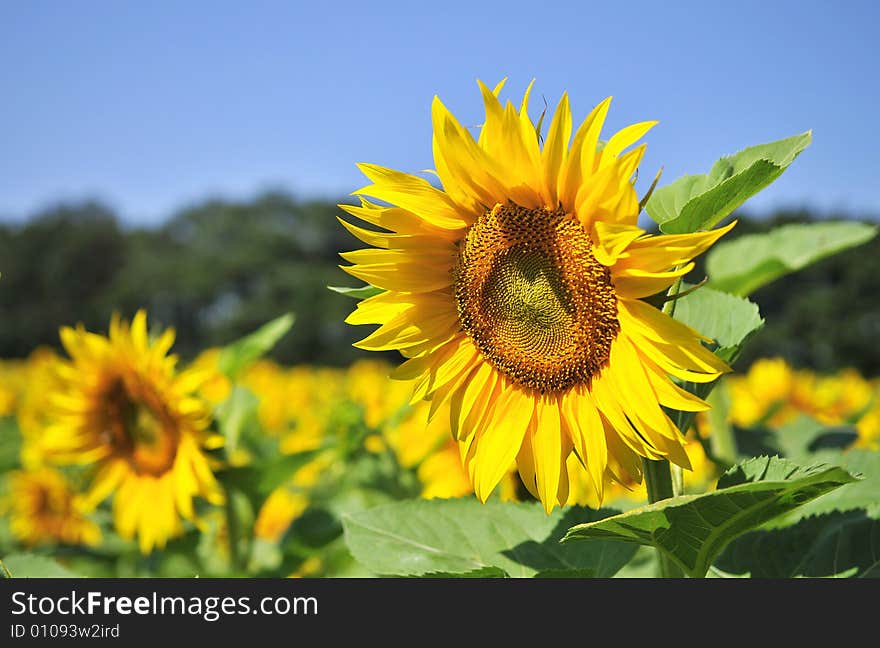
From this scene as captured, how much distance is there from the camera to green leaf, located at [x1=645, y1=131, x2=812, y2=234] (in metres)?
1.25

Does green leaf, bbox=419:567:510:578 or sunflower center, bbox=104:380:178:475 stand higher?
sunflower center, bbox=104:380:178:475

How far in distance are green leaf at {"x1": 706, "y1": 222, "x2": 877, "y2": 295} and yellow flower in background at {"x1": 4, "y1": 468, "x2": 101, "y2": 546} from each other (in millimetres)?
4573

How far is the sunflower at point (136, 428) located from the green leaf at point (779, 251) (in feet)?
5.71

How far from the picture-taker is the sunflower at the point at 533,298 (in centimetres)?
132

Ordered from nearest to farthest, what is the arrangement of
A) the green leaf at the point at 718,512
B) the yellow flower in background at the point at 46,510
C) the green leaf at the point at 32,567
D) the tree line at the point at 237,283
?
the green leaf at the point at 718,512 → the green leaf at the point at 32,567 → the yellow flower in background at the point at 46,510 → the tree line at the point at 237,283

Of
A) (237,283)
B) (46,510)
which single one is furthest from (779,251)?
(237,283)

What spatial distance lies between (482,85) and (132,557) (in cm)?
291

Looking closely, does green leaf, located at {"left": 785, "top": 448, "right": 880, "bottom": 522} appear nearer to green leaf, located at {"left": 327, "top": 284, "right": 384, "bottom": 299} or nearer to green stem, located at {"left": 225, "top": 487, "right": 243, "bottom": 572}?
green leaf, located at {"left": 327, "top": 284, "right": 384, "bottom": 299}

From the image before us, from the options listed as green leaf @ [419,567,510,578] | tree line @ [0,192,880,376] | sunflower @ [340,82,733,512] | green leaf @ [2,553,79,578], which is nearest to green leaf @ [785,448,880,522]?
sunflower @ [340,82,733,512]

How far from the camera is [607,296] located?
1.41 meters

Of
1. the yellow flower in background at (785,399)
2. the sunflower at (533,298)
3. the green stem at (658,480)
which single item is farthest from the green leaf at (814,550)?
the yellow flower in background at (785,399)

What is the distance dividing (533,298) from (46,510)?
5.06 metres

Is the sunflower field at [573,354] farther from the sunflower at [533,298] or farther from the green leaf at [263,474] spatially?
the green leaf at [263,474]
